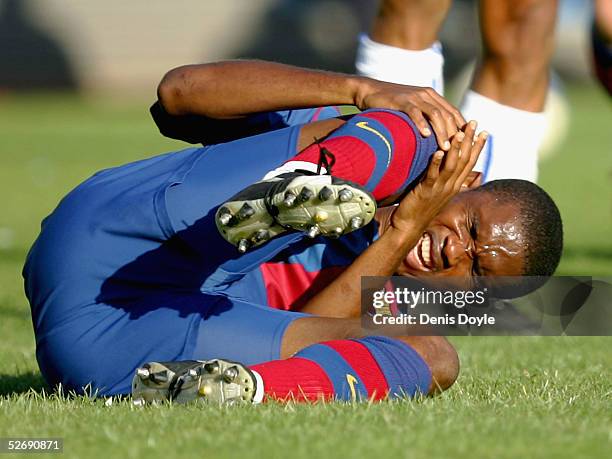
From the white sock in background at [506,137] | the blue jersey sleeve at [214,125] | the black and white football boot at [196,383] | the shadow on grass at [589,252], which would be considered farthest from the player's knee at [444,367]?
the shadow on grass at [589,252]

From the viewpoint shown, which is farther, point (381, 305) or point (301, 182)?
point (381, 305)

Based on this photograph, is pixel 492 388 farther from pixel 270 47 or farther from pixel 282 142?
pixel 270 47

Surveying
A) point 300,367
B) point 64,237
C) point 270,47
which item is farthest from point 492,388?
point 270,47

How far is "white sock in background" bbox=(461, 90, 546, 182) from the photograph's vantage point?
5297 mm

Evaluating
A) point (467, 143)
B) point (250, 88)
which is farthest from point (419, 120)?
point (250, 88)

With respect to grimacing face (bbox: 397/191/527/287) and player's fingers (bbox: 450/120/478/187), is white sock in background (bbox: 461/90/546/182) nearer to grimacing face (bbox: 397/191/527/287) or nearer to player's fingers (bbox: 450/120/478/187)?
grimacing face (bbox: 397/191/527/287)

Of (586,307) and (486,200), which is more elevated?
(486,200)

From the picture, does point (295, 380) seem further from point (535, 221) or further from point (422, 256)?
point (535, 221)

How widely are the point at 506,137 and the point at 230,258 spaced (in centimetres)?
224

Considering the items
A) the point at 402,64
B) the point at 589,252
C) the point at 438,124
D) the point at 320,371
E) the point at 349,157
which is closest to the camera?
the point at 349,157

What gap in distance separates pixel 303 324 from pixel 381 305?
34cm

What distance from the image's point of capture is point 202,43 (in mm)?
31484

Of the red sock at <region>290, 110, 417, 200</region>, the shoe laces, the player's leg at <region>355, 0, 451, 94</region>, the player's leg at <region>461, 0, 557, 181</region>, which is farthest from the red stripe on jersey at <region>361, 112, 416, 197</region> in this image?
the player's leg at <region>461, 0, 557, 181</region>

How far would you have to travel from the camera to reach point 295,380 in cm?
333
